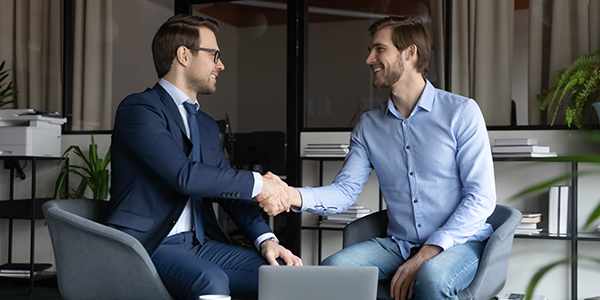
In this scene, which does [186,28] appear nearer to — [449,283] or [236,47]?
[449,283]

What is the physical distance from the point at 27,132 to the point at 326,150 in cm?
208

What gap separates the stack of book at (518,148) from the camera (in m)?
2.98

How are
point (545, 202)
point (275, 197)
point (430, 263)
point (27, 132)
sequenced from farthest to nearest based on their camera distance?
point (27, 132) < point (545, 202) < point (275, 197) < point (430, 263)

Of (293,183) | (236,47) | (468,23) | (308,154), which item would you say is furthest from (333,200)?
(236,47)

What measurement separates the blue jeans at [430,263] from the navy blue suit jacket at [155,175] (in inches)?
18.4

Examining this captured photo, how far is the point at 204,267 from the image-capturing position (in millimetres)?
1645

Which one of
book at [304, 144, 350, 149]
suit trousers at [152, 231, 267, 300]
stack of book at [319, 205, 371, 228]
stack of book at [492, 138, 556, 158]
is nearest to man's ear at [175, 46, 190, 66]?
suit trousers at [152, 231, 267, 300]

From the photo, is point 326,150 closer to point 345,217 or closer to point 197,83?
point 345,217

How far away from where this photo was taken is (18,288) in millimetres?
3898

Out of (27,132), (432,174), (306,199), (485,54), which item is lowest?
(306,199)

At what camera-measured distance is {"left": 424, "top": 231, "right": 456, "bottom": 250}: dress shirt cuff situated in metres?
1.80

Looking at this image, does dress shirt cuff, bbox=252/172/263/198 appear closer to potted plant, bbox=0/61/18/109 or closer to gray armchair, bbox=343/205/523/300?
gray armchair, bbox=343/205/523/300

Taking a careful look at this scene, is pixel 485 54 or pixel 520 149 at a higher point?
pixel 485 54

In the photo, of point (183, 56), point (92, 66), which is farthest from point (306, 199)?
point (92, 66)
